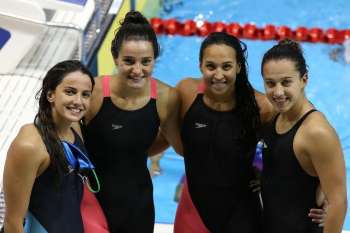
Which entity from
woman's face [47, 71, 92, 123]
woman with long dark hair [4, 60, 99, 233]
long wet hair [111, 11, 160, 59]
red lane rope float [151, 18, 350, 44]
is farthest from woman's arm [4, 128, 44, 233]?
red lane rope float [151, 18, 350, 44]

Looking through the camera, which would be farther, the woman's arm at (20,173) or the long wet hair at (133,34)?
the long wet hair at (133,34)

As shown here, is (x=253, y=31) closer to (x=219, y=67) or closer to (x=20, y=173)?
(x=219, y=67)

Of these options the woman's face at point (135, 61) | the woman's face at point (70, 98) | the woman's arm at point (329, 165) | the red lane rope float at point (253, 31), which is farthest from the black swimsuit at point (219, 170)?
the red lane rope float at point (253, 31)

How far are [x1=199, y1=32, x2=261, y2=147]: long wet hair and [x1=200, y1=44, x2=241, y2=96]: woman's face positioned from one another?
4 centimetres

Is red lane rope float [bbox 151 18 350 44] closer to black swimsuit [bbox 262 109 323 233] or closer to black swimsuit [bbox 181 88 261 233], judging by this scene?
black swimsuit [bbox 181 88 261 233]

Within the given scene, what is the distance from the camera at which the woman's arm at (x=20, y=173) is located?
92.4 inches

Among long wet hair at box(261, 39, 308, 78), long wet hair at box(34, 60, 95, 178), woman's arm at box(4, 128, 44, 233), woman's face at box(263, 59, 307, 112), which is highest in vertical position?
long wet hair at box(261, 39, 308, 78)

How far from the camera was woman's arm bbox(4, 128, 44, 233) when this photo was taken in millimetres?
2346

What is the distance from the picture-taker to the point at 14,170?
92.9 inches

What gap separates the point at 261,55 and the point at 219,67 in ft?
13.5

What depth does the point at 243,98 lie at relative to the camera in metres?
2.88

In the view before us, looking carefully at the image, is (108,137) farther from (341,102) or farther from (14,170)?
(341,102)

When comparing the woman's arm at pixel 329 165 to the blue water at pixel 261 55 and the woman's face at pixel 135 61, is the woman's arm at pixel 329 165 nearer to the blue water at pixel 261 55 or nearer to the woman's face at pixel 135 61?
the woman's face at pixel 135 61

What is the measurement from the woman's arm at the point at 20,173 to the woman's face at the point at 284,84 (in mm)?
911
